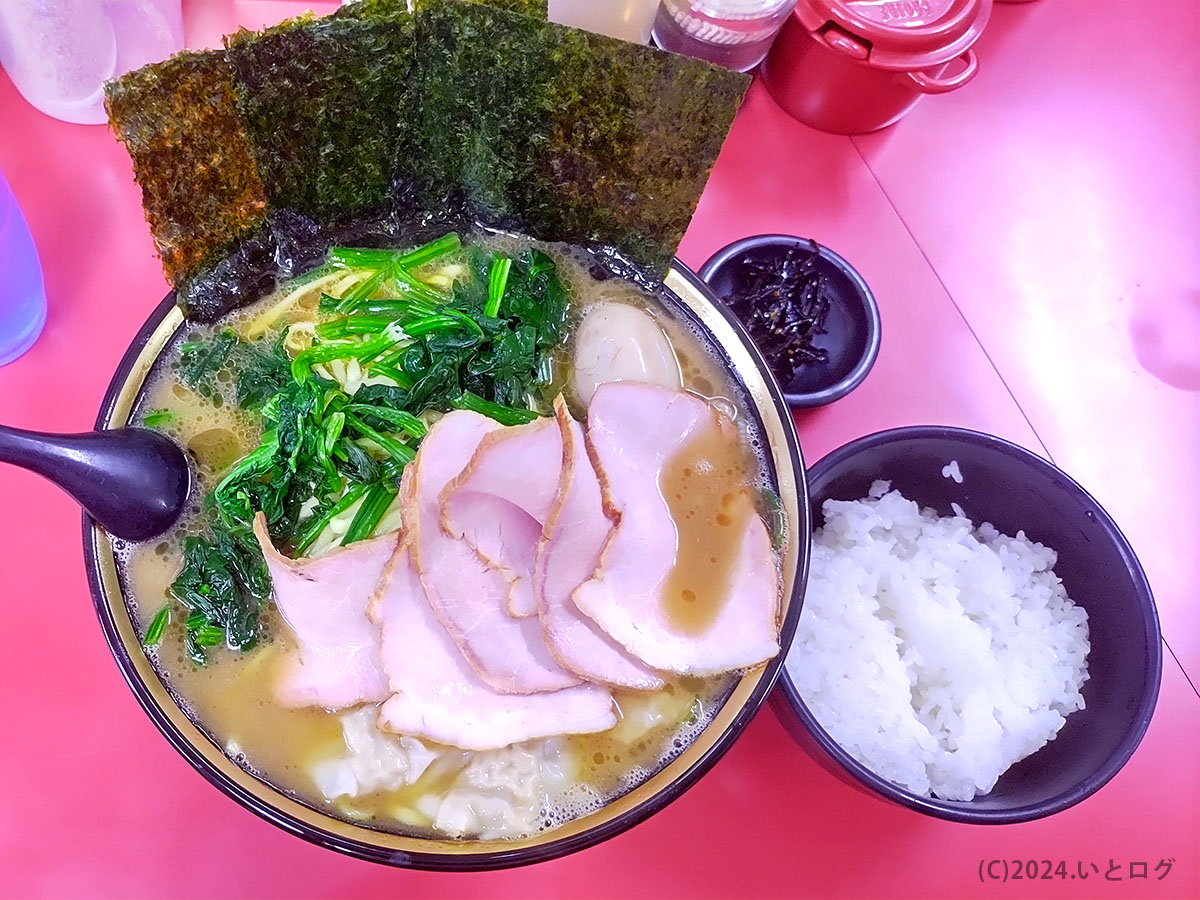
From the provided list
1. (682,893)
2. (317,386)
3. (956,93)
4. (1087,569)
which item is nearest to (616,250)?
(317,386)

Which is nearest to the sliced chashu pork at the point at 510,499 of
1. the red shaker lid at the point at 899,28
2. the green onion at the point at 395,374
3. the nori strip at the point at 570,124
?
the green onion at the point at 395,374

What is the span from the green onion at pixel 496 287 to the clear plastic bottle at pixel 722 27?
2.30 ft

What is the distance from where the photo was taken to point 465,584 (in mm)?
1118

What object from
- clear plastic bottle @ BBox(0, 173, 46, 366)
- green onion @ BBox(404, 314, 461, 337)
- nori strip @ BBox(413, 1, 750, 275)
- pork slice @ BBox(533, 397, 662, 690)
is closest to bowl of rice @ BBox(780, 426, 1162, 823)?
pork slice @ BBox(533, 397, 662, 690)

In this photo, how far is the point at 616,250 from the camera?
4.11ft

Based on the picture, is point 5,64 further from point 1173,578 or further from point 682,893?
point 1173,578

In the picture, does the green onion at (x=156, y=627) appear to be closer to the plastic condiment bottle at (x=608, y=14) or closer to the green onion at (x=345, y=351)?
the green onion at (x=345, y=351)

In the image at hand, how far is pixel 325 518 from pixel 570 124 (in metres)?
0.67

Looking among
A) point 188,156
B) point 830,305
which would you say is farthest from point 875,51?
point 188,156

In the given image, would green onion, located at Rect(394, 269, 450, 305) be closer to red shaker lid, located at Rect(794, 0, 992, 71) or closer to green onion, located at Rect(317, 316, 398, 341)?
green onion, located at Rect(317, 316, 398, 341)

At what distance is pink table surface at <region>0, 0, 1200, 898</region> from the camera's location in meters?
1.31

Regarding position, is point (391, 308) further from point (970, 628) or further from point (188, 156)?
point (970, 628)

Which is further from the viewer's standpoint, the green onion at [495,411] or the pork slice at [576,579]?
the green onion at [495,411]

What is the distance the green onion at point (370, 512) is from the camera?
1.19 m
